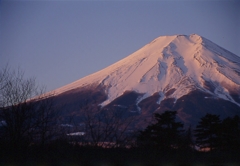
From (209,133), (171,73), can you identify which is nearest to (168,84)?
(171,73)

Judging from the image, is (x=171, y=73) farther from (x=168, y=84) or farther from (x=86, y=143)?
(x=86, y=143)

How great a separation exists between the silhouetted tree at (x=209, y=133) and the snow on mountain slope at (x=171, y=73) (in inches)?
1593

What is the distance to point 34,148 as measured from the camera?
417 inches

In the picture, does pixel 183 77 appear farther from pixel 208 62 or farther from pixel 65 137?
pixel 65 137

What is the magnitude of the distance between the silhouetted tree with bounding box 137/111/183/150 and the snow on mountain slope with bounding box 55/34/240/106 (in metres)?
41.8

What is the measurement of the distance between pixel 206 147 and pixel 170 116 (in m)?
2.02

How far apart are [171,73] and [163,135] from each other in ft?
178

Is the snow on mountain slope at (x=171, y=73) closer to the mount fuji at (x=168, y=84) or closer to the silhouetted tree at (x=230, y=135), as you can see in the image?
the mount fuji at (x=168, y=84)

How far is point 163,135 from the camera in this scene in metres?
14.9

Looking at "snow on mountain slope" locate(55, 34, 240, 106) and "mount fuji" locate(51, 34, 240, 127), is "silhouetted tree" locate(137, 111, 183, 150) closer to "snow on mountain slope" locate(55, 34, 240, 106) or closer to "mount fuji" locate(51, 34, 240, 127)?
"mount fuji" locate(51, 34, 240, 127)

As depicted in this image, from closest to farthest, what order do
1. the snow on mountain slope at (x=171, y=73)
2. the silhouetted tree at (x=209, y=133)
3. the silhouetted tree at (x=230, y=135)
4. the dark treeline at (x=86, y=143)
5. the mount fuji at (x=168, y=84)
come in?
the dark treeline at (x=86, y=143) → the silhouetted tree at (x=230, y=135) → the silhouetted tree at (x=209, y=133) → the mount fuji at (x=168, y=84) → the snow on mountain slope at (x=171, y=73)

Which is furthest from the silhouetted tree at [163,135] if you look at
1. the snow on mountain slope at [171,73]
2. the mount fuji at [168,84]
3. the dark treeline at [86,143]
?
the snow on mountain slope at [171,73]

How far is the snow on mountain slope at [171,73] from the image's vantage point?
64375mm

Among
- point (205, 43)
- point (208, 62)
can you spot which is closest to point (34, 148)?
point (208, 62)
